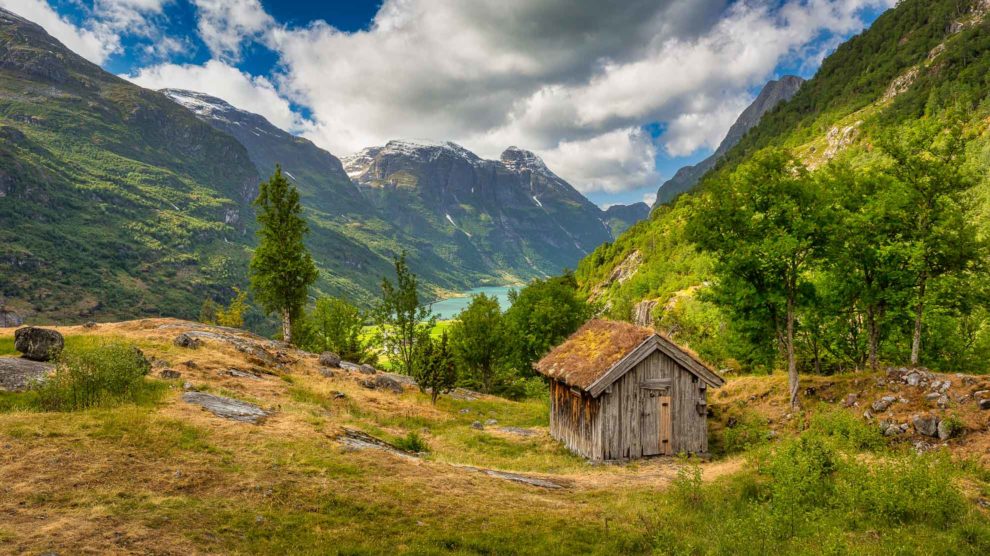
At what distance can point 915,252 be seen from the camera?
58.7 feet

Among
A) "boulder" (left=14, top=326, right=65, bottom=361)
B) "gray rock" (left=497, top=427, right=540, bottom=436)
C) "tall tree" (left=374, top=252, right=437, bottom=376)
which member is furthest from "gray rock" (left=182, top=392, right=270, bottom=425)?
"tall tree" (left=374, top=252, right=437, bottom=376)

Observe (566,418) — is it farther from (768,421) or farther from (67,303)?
(67,303)

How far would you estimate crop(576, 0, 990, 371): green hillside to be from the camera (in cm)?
2145

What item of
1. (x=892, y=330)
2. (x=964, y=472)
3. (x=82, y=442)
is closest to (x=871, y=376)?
(x=892, y=330)

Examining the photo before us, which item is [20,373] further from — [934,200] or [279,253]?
[934,200]

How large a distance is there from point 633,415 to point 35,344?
25485mm

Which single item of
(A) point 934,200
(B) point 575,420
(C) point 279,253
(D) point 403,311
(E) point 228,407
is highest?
(C) point 279,253

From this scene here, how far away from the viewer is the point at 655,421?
2125 cm

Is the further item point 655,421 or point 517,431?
point 517,431

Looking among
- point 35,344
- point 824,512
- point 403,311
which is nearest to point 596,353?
point 824,512

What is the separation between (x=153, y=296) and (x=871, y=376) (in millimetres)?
209163

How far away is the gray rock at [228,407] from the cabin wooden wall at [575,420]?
Answer: 1354 cm

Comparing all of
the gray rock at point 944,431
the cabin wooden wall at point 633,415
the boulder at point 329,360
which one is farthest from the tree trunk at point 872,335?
the boulder at point 329,360

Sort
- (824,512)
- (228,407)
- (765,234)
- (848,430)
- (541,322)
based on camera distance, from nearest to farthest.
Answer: (824,512) < (848,430) < (228,407) < (765,234) < (541,322)
